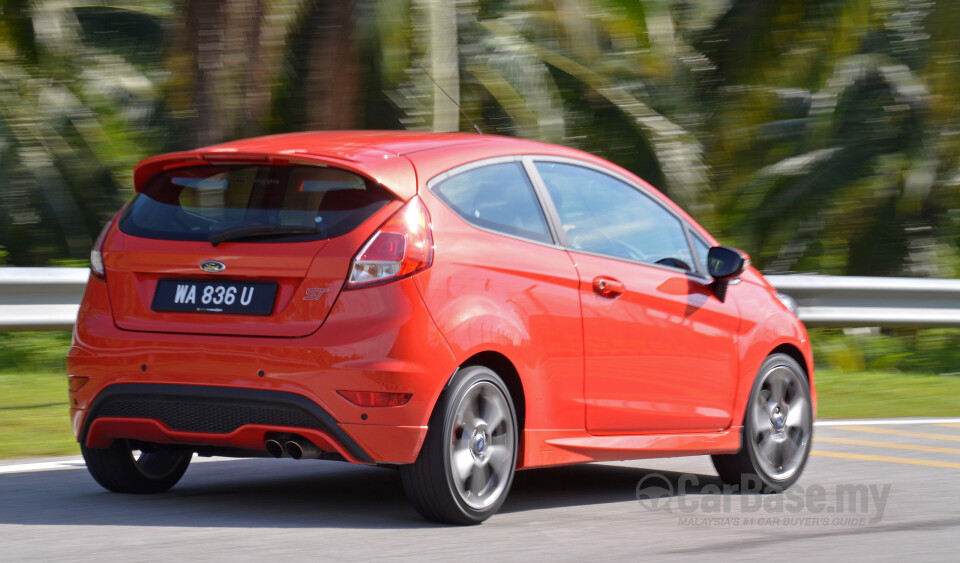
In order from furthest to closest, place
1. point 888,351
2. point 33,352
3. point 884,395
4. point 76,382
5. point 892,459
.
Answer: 1. point 888,351
2. point 33,352
3. point 884,395
4. point 892,459
5. point 76,382

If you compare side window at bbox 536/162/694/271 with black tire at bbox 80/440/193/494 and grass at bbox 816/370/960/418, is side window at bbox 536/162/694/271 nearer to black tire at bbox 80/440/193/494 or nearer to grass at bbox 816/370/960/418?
black tire at bbox 80/440/193/494

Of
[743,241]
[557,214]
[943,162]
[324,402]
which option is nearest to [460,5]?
[743,241]

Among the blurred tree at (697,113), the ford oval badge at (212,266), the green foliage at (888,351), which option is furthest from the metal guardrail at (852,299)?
the blurred tree at (697,113)

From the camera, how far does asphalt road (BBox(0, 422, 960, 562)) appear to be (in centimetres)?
527

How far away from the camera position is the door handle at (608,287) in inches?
248

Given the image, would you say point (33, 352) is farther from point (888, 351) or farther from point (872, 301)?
point (888, 351)

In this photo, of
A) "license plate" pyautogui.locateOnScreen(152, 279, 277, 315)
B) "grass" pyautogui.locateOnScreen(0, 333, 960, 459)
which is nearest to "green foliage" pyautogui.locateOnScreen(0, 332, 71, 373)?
"grass" pyautogui.locateOnScreen(0, 333, 960, 459)

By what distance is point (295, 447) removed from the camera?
558 centimetres

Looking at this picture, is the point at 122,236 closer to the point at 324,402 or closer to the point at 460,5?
the point at 324,402

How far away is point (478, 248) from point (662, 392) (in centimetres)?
136

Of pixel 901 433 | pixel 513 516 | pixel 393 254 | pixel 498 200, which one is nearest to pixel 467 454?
pixel 513 516

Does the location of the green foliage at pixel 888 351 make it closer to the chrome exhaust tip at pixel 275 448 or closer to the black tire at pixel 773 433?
the black tire at pixel 773 433

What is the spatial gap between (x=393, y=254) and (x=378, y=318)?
246mm

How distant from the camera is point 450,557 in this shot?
5.12 metres
